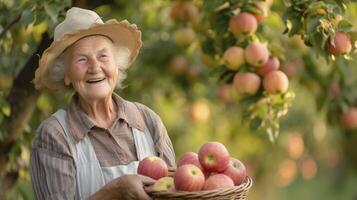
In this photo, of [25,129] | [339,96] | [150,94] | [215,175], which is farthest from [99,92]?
[150,94]

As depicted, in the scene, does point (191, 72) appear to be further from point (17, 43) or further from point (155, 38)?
point (17, 43)

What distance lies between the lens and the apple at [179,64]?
5.70 meters

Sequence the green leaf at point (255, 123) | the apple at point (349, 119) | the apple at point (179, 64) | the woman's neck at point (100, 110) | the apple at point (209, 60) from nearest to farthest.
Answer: the woman's neck at point (100, 110), the green leaf at point (255, 123), the apple at point (209, 60), the apple at point (349, 119), the apple at point (179, 64)

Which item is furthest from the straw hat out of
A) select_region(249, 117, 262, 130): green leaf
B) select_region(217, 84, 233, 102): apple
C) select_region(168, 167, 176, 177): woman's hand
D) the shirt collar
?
select_region(217, 84, 233, 102): apple

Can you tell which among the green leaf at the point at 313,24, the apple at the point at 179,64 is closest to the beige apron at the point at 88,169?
the green leaf at the point at 313,24

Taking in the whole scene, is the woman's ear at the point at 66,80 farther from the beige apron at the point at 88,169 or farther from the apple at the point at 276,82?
the apple at the point at 276,82

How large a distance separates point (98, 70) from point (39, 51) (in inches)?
38.6

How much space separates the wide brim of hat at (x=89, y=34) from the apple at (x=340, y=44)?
0.73 meters

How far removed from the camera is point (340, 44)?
145 inches

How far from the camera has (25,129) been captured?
448cm

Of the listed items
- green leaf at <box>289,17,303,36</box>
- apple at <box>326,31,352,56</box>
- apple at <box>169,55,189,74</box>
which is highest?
green leaf at <box>289,17,303,36</box>

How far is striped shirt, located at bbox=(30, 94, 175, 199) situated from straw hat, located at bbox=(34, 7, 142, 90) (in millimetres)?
142

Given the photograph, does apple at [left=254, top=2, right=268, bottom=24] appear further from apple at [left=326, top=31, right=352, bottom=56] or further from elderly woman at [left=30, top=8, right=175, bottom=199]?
elderly woman at [left=30, top=8, right=175, bottom=199]

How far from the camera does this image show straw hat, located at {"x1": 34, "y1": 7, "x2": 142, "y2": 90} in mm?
3219
